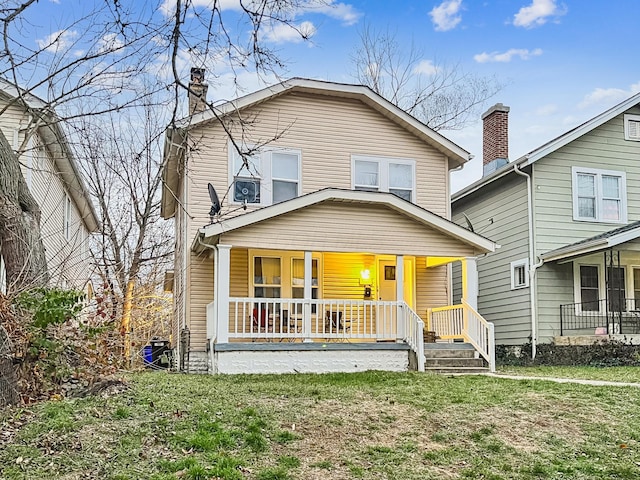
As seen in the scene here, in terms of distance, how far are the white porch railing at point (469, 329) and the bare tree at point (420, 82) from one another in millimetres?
13524

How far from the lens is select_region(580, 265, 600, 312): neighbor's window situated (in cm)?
1770

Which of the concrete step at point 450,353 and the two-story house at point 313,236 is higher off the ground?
the two-story house at point 313,236

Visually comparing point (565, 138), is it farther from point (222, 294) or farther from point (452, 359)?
point (222, 294)

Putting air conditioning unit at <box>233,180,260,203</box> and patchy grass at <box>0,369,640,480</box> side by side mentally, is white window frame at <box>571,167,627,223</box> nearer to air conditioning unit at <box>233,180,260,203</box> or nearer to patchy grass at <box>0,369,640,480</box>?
air conditioning unit at <box>233,180,260,203</box>

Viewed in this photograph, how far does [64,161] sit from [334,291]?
24.3ft

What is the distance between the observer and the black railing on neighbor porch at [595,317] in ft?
56.6

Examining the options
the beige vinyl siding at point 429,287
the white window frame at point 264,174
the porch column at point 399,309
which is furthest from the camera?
the beige vinyl siding at point 429,287

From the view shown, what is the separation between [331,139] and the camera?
16391mm

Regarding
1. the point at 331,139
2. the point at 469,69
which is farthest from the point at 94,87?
the point at 469,69

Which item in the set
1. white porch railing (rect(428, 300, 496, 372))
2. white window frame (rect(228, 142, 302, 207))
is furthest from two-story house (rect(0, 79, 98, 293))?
white porch railing (rect(428, 300, 496, 372))

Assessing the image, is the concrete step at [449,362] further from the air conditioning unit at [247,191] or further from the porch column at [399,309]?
the air conditioning unit at [247,191]

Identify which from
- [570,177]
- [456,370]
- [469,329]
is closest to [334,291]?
[469,329]

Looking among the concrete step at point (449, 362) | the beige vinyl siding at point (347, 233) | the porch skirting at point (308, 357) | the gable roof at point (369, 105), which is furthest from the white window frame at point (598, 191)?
the porch skirting at point (308, 357)

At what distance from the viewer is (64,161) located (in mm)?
16938
